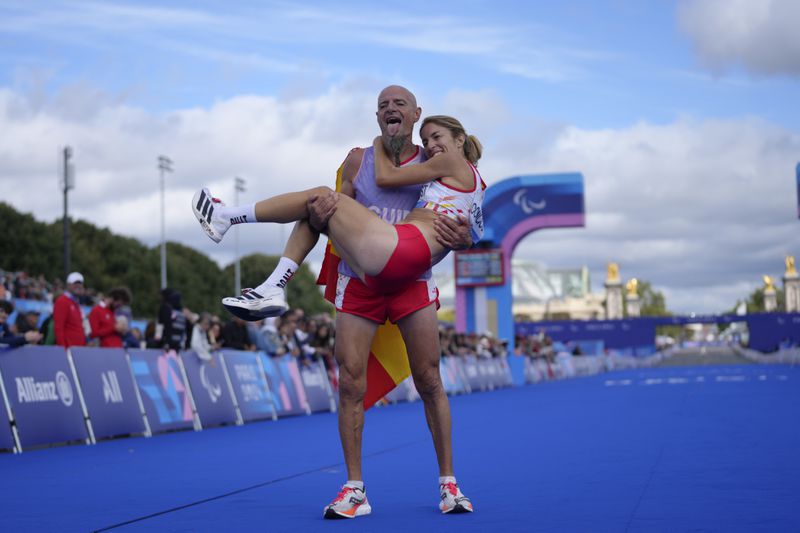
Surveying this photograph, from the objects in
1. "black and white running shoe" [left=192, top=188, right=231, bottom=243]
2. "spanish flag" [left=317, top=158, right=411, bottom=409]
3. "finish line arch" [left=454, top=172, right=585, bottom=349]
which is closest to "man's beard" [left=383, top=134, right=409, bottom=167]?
"spanish flag" [left=317, top=158, right=411, bottom=409]

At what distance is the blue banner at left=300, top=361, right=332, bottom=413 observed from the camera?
779 inches

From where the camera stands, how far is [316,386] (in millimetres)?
20297

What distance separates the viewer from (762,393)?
2159 centimetres

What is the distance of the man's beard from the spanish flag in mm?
355

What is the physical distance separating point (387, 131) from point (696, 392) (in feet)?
60.9

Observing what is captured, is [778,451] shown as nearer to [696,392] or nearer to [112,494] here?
[112,494]

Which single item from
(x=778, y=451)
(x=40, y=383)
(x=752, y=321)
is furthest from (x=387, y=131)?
(x=752, y=321)

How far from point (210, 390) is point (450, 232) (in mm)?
10763

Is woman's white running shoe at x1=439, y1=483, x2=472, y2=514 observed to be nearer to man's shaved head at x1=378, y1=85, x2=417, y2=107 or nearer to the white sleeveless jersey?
the white sleeveless jersey

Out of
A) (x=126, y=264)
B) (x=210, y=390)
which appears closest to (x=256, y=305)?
(x=210, y=390)

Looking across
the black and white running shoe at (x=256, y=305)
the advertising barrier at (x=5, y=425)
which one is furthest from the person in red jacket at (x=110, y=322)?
the black and white running shoe at (x=256, y=305)

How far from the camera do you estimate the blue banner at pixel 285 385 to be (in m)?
18.2

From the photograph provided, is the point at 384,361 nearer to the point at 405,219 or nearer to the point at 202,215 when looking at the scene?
the point at 405,219

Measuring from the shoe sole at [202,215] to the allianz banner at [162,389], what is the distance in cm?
840
